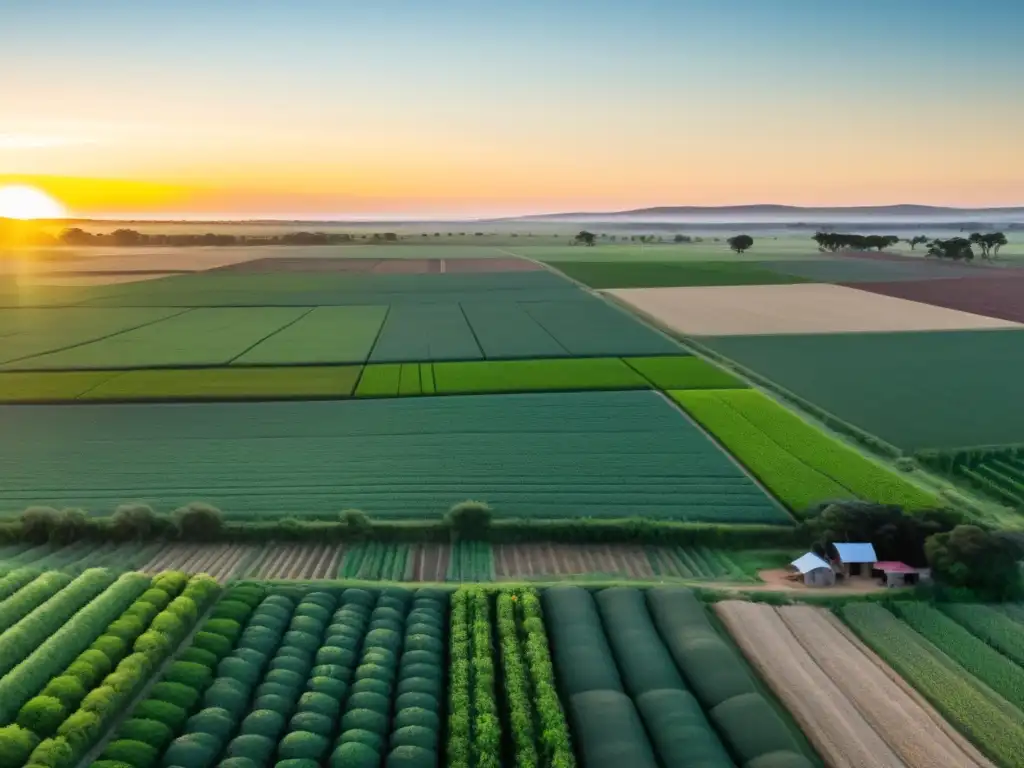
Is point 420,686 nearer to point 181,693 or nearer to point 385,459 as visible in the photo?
point 181,693

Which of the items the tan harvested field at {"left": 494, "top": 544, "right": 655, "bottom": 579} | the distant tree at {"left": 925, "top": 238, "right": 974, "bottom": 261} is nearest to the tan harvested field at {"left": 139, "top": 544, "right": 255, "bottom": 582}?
the tan harvested field at {"left": 494, "top": 544, "right": 655, "bottom": 579}

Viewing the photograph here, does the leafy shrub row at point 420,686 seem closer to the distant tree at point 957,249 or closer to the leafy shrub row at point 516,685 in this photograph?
the leafy shrub row at point 516,685

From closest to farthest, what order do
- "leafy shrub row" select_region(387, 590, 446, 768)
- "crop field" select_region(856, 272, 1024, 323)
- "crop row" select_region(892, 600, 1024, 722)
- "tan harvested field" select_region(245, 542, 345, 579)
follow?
"leafy shrub row" select_region(387, 590, 446, 768) → "crop row" select_region(892, 600, 1024, 722) → "tan harvested field" select_region(245, 542, 345, 579) → "crop field" select_region(856, 272, 1024, 323)

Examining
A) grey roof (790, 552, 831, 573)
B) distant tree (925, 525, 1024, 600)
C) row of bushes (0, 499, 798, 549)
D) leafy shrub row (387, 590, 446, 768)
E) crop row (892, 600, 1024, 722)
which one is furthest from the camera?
row of bushes (0, 499, 798, 549)

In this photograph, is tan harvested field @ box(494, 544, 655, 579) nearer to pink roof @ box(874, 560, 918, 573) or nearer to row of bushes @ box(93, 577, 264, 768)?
pink roof @ box(874, 560, 918, 573)

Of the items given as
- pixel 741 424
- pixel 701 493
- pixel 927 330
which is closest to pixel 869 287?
pixel 927 330
